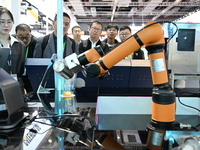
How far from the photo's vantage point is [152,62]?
739mm

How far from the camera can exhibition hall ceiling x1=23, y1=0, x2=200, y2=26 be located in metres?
6.31

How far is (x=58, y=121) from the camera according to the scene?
84cm

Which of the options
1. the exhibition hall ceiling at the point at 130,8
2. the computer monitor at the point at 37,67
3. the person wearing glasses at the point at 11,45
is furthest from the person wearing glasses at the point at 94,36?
the exhibition hall ceiling at the point at 130,8

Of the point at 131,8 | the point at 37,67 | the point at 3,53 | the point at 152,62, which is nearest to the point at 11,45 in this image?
the point at 37,67

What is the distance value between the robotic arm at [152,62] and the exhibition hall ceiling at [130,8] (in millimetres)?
3530

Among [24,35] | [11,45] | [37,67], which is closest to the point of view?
[37,67]

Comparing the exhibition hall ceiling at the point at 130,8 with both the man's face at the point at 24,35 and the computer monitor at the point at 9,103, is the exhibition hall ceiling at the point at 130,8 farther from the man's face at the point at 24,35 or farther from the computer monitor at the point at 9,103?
the computer monitor at the point at 9,103

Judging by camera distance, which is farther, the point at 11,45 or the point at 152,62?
the point at 11,45

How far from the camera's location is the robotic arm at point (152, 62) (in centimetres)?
69

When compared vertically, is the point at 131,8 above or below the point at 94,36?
above

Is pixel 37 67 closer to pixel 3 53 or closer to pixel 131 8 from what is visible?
pixel 3 53

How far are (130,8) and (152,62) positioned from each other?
752 centimetres

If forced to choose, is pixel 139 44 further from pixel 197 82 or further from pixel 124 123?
pixel 197 82

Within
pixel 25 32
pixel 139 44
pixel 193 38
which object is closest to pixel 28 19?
pixel 25 32
